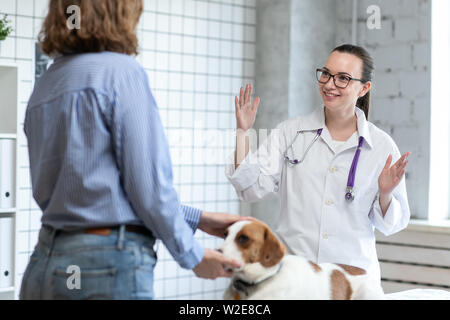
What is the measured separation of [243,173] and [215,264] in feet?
2.34

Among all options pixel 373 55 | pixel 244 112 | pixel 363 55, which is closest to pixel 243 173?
pixel 244 112

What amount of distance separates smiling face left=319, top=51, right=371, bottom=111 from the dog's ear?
85 cm

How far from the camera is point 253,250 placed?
144 cm

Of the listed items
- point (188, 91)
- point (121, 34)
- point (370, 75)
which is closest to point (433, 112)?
point (188, 91)

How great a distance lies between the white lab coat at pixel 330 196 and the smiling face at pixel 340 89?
0.30 feet

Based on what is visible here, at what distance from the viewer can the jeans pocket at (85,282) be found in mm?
1332

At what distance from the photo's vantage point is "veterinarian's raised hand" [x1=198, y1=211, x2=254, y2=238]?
1.64m

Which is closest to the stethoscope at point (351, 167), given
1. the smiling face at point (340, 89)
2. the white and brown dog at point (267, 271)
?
the smiling face at point (340, 89)

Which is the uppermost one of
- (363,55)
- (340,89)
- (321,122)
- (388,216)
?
(363,55)

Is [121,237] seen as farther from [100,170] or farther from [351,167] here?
[351,167]

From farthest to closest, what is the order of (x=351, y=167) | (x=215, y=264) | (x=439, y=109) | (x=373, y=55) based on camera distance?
(x=373, y=55) < (x=439, y=109) < (x=351, y=167) < (x=215, y=264)

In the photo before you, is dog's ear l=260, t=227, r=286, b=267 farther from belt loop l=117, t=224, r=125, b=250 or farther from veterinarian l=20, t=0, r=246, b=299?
belt loop l=117, t=224, r=125, b=250

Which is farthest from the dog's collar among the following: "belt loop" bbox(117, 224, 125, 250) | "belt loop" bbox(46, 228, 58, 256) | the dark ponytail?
the dark ponytail

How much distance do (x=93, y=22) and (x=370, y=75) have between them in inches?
48.1
